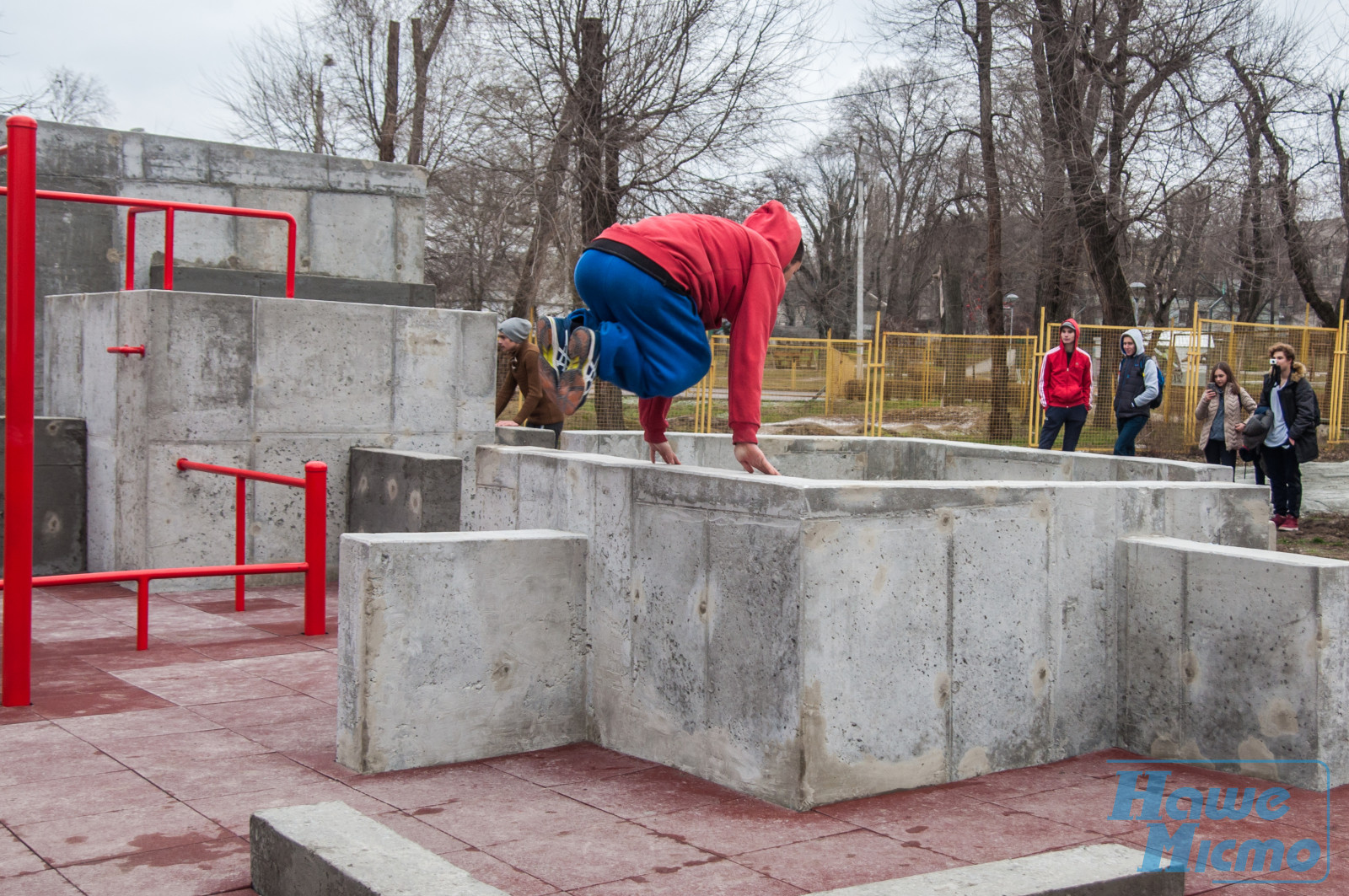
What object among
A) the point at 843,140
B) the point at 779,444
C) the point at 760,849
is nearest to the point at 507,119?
the point at 779,444

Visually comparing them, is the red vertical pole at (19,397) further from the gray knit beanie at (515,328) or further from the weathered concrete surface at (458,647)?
the gray knit beanie at (515,328)

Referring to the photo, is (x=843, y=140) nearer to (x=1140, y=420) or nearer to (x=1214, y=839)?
(x=1140, y=420)

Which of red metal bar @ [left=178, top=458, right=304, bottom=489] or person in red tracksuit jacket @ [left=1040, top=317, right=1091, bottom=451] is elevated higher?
person in red tracksuit jacket @ [left=1040, top=317, right=1091, bottom=451]

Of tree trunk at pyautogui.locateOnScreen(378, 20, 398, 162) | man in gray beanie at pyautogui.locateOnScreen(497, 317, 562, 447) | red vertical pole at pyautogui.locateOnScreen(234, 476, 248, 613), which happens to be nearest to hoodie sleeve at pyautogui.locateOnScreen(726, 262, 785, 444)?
red vertical pole at pyautogui.locateOnScreen(234, 476, 248, 613)

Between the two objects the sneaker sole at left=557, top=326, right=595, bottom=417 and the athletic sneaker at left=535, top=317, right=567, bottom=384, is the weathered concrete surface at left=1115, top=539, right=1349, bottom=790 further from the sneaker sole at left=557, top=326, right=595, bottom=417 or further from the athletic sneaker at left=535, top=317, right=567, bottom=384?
the athletic sneaker at left=535, top=317, right=567, bottom=384

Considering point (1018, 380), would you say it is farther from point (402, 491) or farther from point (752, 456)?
point (752, 456)

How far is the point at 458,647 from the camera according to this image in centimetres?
466

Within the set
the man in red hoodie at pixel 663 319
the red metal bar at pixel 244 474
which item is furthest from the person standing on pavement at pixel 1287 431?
the red metal bar at pixel 244 474

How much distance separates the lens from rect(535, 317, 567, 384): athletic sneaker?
4.55 meters

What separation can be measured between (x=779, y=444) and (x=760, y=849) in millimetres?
4534

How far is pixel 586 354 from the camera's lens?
4.56 m

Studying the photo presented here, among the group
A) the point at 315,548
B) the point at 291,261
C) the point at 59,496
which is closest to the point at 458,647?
the point at 315,548

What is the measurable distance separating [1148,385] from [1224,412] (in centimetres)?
97

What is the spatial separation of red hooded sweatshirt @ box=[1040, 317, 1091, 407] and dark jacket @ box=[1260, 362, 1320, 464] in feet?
6.42
